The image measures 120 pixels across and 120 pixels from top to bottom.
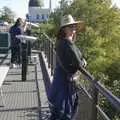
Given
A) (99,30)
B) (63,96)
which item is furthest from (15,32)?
Result: (99,30)

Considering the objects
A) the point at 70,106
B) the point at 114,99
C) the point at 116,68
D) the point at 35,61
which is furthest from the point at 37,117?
the point at 116,68

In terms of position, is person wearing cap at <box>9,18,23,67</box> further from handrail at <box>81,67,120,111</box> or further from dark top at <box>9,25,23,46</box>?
handrail at <box>81,67,120,111</box>

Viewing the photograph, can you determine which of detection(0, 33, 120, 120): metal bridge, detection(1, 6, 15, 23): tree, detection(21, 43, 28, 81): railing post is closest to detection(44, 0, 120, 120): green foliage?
Result: detection(0, 33, 120, 120): metal bridge

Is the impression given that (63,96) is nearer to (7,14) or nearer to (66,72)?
(66,72)

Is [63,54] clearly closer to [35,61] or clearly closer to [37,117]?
[37,117]

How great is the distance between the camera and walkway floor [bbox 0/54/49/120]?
29.9 ft

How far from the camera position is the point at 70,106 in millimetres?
6621

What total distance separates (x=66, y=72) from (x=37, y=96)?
4713 mm

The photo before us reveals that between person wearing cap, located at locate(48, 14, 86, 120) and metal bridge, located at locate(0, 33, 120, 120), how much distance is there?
15cm

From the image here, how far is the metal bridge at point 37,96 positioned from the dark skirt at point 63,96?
14cm

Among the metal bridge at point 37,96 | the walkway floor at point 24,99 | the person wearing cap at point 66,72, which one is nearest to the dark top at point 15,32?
the metal bridge at point 37,96

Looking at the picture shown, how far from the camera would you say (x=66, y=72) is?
255 inches

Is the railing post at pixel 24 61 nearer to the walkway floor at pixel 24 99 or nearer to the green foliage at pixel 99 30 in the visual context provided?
the walkway floor at pixel 24 99

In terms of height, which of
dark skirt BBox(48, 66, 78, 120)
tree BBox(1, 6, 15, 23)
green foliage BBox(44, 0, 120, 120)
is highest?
dark skirt BBox(48, 66, 78, 120)
